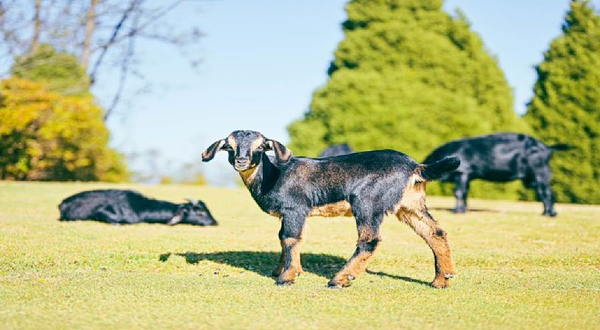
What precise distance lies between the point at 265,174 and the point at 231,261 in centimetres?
182

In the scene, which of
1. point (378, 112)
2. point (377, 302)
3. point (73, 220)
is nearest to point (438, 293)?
point (377, 302)

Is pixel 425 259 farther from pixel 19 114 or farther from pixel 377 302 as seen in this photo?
pixel 19 114

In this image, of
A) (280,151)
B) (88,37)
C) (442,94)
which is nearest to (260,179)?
(280,151)

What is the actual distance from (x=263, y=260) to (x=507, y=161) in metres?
9.02

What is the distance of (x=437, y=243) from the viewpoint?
8289 mm

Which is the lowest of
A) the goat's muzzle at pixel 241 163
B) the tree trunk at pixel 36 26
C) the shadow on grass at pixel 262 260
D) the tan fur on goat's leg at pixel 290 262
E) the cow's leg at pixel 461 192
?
the shadow on grass at pixel 262 260

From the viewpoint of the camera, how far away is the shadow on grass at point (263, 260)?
372 inches

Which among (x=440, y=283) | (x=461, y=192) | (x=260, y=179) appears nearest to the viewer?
(x=440, y=283)

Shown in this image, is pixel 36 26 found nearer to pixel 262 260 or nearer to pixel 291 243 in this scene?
pixel 262 260

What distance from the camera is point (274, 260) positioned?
1020 centimetres

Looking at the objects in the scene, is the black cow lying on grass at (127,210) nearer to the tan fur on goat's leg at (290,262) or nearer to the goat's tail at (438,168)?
the tan fur on goat's leg at (290,262)

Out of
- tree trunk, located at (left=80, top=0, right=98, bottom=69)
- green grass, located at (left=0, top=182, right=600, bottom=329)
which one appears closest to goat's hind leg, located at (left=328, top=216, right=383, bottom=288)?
green grass, located at (left=0, top=182, right=600, bottom=329)

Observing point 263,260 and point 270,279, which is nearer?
point 270,279

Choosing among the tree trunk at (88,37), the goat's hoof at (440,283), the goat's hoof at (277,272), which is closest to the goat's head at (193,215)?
the goat's hoof at (277,272)
